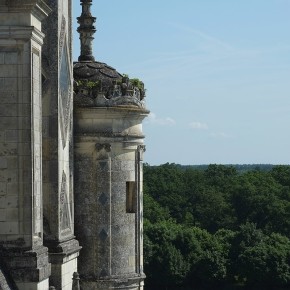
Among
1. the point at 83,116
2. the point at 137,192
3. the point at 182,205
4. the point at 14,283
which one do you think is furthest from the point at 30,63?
the point at 182,205

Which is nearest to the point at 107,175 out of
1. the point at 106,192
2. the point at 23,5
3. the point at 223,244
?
the point at 106,192

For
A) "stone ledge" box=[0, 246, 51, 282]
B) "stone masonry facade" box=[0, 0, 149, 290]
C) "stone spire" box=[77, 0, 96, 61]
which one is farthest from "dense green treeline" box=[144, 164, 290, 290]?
"stone ledge" box=[0, 246, 51, 282]

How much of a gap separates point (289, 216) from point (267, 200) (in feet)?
12.4

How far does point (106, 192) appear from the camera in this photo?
20422 millimetres

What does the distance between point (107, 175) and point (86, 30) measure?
4.04 meters

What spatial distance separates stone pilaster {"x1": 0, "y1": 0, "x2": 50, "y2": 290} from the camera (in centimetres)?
1298

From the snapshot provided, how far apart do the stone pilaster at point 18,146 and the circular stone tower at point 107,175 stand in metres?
6.87

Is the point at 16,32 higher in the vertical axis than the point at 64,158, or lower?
higher

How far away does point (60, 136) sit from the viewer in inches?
683

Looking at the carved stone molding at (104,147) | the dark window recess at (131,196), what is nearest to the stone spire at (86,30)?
the carved stone molding at (104,147)

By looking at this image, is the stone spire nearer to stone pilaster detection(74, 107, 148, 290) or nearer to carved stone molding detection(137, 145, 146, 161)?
stone pilaster detection(74, 107, 148, 290)

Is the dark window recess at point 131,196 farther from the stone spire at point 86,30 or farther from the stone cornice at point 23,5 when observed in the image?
the stone cornice at point 23,5

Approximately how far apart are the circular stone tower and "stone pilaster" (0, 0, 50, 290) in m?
6.87

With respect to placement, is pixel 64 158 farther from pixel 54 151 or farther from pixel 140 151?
pixel 140 151
